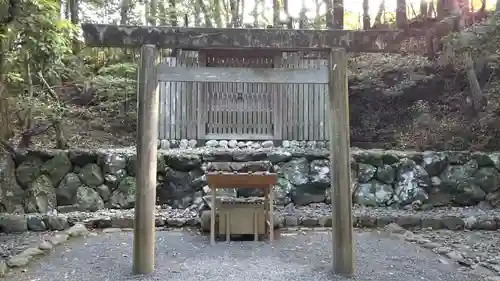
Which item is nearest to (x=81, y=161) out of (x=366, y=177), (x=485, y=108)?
(x=366, y=177)

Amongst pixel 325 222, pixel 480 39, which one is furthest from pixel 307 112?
pixel 480 39

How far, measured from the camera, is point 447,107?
11414 mm

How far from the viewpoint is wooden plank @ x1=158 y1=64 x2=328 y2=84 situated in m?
4.52

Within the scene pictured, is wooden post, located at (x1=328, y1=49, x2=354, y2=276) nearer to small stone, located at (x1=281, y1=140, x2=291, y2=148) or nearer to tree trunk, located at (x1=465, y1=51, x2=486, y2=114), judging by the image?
small stone, located at (x1=281, y1=140, x2=291, y2=148)

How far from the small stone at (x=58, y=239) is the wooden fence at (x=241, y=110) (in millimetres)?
4426

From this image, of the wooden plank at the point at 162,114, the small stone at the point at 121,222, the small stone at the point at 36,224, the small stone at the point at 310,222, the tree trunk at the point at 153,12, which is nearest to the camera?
the small stone at the point at 36,224

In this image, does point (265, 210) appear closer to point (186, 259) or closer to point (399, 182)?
point (186, 259)

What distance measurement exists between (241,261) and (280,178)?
3752 millimetres

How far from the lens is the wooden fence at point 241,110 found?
10.4 m

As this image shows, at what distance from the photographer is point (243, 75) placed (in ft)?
15.0

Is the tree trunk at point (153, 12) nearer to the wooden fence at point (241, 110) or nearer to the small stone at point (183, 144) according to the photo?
the wooden fence at point (241, 110)

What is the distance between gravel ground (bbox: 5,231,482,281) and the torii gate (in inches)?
14.1

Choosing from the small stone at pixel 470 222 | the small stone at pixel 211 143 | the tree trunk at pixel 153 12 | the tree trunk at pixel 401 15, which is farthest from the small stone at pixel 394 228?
the tree trunk at pixel 153 12

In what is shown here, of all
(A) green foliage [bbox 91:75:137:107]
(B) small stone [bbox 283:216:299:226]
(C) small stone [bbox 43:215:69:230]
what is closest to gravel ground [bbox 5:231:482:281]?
(B) small stone [bbox 283:216:299:226]
